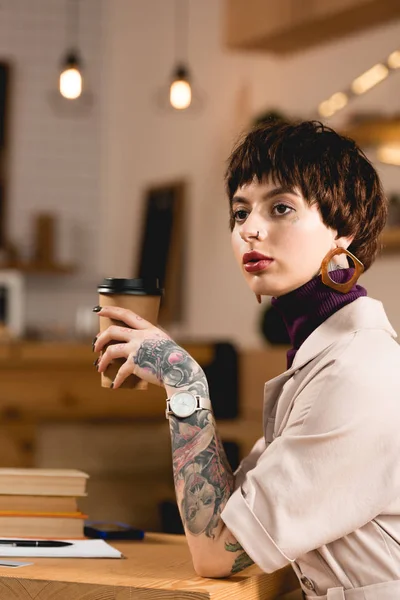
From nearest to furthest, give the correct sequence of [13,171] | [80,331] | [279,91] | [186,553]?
[186,553] → [279,91] → [80,331] → [13,171]

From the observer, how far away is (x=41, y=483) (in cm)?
165

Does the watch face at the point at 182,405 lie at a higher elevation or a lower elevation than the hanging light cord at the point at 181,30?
lower

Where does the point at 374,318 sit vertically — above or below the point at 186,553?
above

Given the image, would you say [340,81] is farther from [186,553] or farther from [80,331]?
[186,553]

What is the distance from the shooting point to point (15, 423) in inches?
177

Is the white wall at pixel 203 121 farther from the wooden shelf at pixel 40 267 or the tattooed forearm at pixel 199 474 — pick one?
the tattooed forearm at pixel 199 474

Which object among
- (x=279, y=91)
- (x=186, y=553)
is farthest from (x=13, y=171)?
(x=186, y=553)

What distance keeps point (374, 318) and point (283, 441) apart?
0.78ft

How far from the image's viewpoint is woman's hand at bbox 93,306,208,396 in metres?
1.46

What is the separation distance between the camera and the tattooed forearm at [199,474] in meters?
1.39

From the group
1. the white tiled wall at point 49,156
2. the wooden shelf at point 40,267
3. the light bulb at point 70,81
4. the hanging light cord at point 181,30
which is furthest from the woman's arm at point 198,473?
the white tiled wall at point 49,156

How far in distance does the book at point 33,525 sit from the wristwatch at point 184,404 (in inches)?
13.8

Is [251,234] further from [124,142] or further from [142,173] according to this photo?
[124,142]

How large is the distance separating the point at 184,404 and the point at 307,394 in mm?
173
